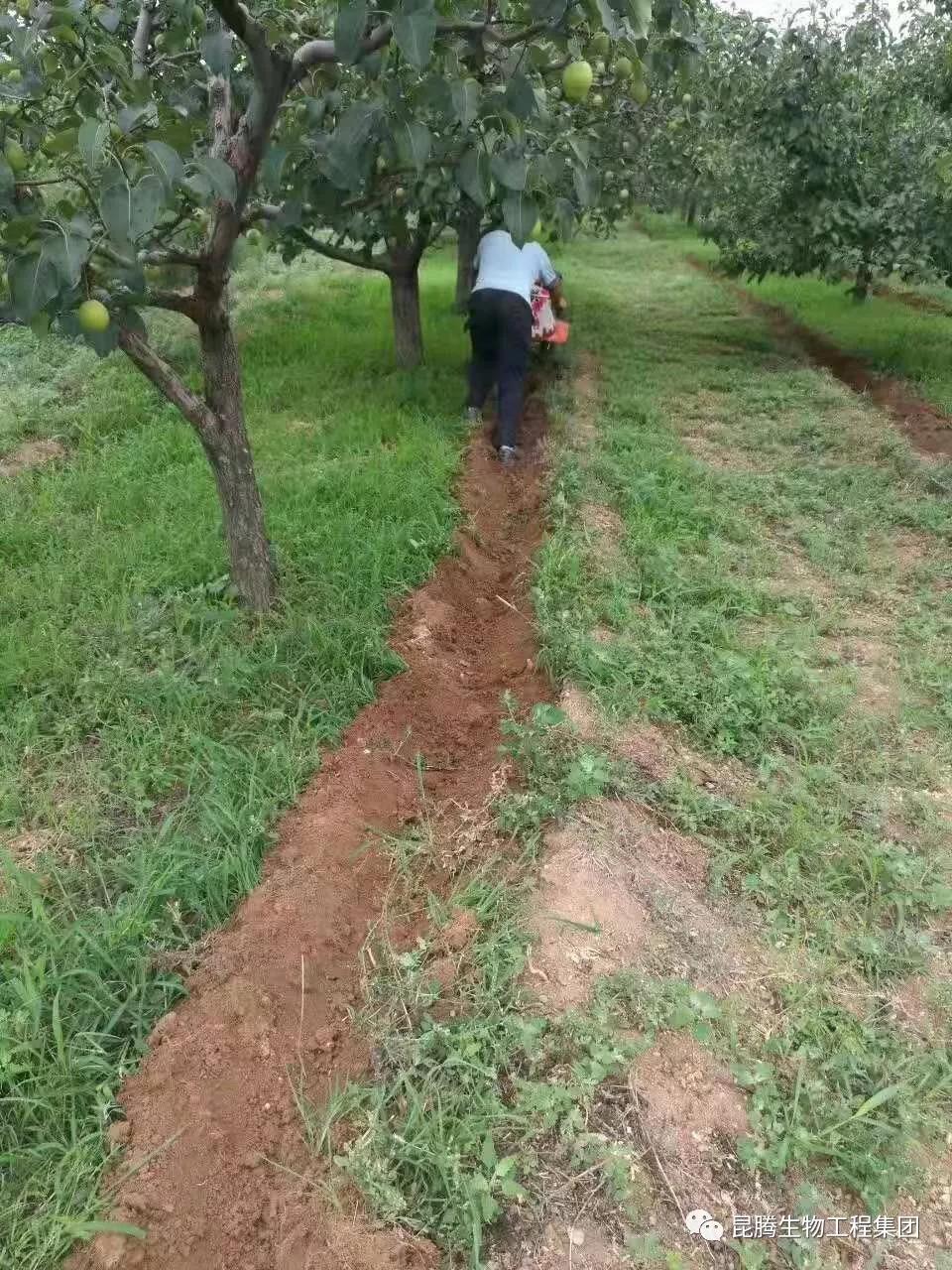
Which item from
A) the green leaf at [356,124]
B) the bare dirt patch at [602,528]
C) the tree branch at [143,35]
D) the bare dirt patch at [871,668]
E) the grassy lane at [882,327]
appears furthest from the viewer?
the grassy lane at [882,327]

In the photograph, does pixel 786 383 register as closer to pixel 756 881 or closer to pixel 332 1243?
pixel 756 881

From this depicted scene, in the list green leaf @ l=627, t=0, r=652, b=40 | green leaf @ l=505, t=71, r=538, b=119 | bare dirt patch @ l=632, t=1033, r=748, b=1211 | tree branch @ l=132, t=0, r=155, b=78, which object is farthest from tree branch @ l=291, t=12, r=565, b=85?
bare dirt patch @ l=632, t=1033, r=748, b=1211

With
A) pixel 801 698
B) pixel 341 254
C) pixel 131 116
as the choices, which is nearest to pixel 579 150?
pixel 131 116

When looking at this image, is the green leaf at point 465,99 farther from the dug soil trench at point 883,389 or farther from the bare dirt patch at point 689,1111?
the dug soil trench at point 883,389

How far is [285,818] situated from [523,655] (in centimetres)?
132

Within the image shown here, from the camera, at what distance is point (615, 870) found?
2.50 metres

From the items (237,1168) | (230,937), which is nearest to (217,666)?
(230,937)

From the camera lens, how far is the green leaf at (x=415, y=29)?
1.71 m

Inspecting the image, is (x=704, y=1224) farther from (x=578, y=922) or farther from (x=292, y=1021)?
(x=292, y=1021)

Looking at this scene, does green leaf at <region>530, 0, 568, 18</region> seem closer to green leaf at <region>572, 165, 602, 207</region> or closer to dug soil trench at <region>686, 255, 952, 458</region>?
green leaf at <region>572, 165, 602, 207</region>

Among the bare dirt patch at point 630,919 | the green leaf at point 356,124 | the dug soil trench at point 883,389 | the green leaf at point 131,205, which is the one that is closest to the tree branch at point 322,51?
the green leaf at point 356,124

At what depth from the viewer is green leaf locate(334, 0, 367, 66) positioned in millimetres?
Result: 1754

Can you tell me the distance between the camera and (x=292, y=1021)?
7.00 feet

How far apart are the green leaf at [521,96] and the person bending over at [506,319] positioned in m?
3.47
